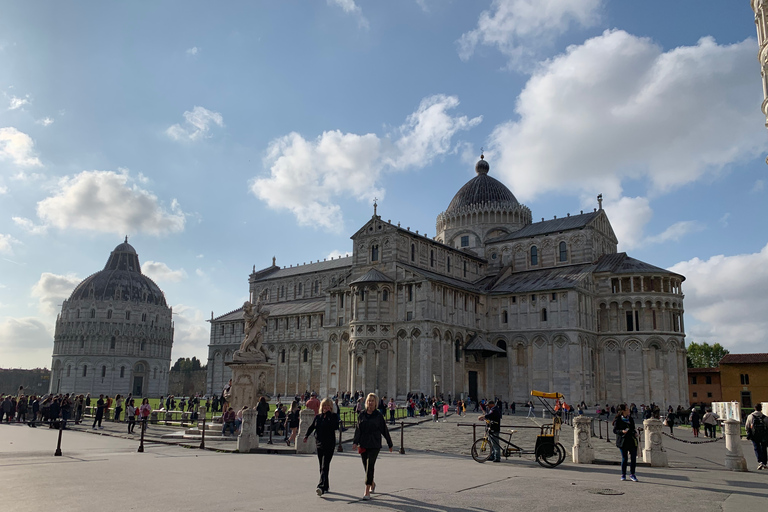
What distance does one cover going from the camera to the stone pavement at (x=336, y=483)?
10.3 m

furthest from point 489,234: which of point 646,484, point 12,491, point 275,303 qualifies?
point 12,491

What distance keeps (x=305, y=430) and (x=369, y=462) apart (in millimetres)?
9137

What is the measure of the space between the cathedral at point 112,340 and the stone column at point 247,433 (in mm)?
98099

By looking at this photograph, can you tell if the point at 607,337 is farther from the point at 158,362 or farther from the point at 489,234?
the point at 158,362

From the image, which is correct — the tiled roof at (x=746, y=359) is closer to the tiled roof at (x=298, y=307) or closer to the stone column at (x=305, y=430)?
the tiled roof at (x=298, y=307)

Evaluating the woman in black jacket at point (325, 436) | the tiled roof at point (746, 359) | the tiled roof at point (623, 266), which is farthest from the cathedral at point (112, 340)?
the woman in black jacket at point (325, 436)

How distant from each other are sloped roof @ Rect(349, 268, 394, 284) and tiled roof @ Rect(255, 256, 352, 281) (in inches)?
946

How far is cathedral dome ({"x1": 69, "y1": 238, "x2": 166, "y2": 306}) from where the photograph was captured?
113 metres

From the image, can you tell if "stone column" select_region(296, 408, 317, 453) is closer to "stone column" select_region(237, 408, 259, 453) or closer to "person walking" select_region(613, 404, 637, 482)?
"stone column" select_region(237, 408, 259, 453)

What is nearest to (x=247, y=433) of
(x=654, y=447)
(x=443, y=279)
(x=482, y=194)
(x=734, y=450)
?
(x=654, y=447)

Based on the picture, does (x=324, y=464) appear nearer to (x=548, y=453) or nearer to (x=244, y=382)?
(x=548, y=453)

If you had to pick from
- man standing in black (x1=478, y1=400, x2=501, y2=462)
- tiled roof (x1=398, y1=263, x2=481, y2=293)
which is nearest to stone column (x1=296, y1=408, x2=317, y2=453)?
man standing in black (x1=478, y1=400, x2=501, y2=462)

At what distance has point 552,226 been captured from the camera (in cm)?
6475

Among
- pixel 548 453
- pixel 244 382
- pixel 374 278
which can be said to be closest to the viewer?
pixel 548 453
